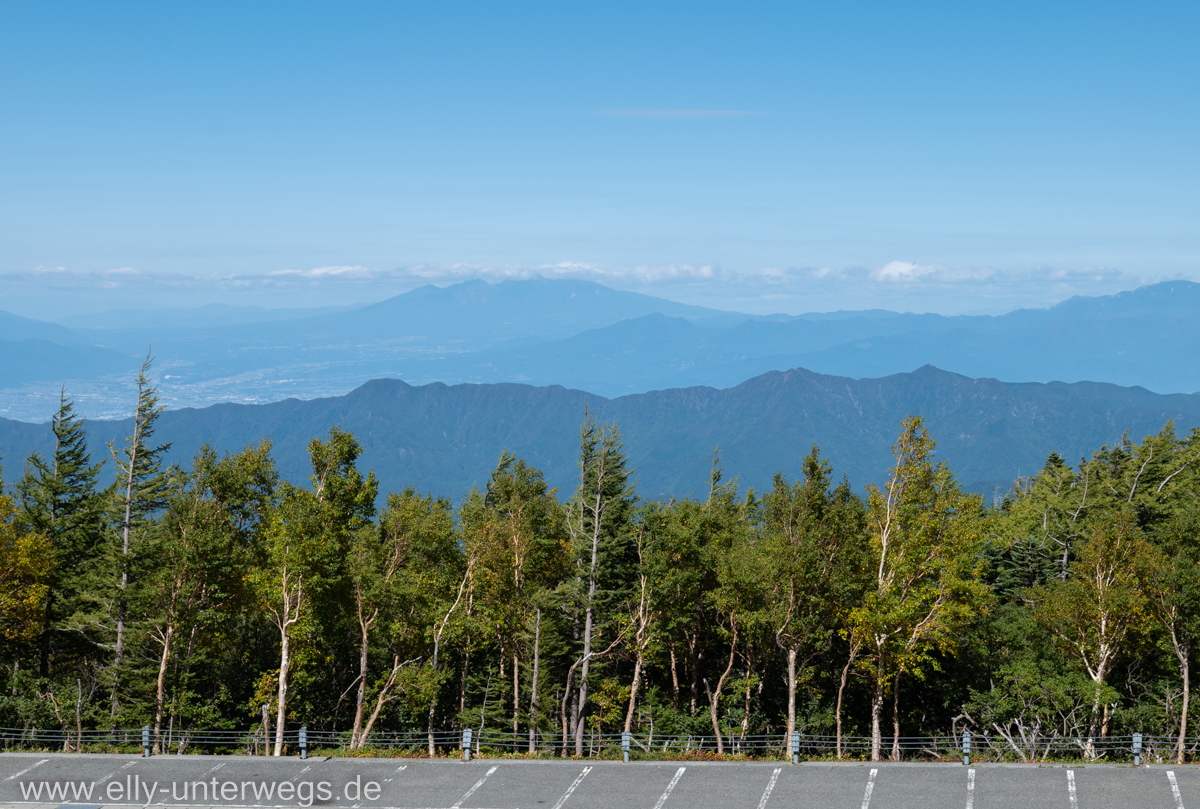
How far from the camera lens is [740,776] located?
29.8m

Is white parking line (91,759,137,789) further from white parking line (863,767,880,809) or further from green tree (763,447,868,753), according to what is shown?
green tree (763,447,868,753)

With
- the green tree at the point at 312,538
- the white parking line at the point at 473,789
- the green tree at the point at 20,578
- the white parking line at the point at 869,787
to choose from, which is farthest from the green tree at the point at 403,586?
the white parking line at the point at 869,787

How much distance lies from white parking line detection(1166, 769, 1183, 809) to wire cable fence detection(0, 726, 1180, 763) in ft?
13.0

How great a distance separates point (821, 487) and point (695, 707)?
13.2m

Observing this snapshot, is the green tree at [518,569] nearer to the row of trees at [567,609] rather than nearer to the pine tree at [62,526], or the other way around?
the row of trees at [567,609]

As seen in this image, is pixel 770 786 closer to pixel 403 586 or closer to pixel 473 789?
pixel 473 789

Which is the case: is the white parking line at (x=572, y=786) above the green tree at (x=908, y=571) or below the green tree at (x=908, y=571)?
below

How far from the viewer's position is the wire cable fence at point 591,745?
116 ft

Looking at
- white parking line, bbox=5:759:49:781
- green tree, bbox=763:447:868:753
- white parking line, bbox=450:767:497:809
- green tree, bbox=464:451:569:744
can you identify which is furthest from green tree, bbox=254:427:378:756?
green tree, bbox=763:447:868:753

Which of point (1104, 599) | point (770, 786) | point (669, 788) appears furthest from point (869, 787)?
point (1104, 599)

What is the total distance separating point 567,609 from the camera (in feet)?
143

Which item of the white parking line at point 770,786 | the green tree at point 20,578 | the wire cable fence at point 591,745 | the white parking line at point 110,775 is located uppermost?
the green tree at point 20,578

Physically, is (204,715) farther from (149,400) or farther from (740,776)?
(740,776)

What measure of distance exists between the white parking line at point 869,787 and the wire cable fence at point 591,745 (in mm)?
3567
